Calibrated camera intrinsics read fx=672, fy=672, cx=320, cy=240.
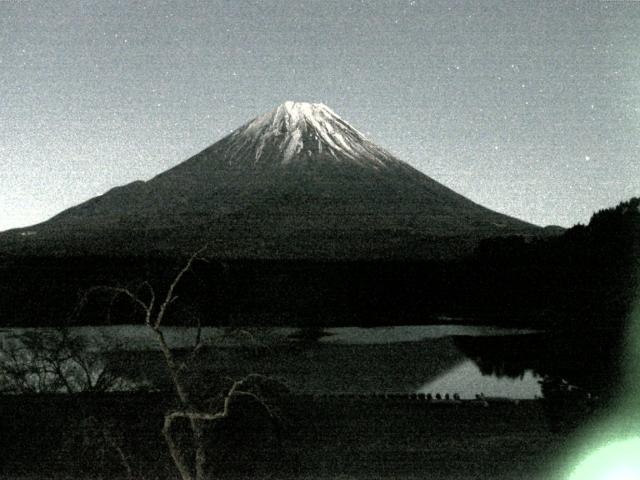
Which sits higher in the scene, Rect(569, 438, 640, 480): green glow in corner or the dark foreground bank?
the dark foreground bank

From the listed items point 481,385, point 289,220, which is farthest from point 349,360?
point 289,220

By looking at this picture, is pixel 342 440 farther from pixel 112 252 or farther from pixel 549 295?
pixel 112 252

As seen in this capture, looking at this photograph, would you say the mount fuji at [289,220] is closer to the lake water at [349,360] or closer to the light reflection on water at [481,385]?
the lake water at [349,360]

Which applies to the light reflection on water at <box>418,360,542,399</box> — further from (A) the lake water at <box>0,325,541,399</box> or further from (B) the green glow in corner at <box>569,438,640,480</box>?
(B) the green glow in corner at <box>569,438,640,480</box>

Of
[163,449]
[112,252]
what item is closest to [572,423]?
[163,449]

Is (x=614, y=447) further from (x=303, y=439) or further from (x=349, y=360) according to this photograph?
(x=349, y=360)

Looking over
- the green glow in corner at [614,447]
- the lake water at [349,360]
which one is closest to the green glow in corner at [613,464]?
the green glow in corner at [614,447]

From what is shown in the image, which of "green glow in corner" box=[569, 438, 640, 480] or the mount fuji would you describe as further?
the mount fuji

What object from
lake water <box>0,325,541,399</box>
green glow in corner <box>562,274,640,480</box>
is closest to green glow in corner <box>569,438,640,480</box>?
green glow in corner <box>562,274,640,480</box>
